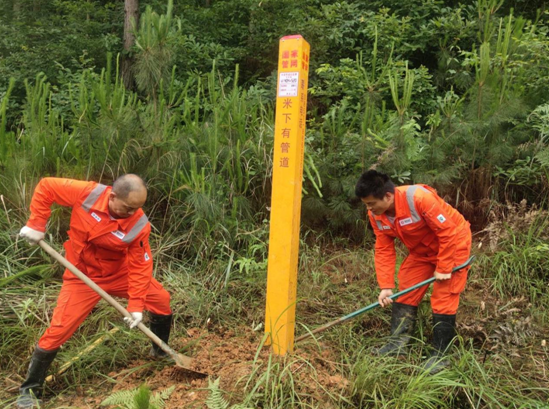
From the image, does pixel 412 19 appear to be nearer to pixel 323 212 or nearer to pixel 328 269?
pixel 323 212

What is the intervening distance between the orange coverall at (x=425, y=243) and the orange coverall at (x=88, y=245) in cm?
167

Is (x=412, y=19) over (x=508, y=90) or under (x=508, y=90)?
over

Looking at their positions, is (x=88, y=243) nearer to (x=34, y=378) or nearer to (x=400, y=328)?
(x=34, y=378)

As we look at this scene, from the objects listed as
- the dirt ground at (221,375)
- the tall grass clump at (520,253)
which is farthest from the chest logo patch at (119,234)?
the tall grass clump at (520,253)

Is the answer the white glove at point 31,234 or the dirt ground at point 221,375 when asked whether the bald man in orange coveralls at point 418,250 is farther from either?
the white glove at point 31,234

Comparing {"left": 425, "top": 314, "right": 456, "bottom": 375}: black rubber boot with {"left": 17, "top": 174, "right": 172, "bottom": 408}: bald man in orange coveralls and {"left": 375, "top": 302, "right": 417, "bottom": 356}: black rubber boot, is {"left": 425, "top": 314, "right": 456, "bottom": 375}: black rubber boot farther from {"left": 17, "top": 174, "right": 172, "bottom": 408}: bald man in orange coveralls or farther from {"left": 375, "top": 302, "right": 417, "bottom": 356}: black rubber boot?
{"left": 17, "top": 174, "right": 172, "bottom": 408}: bald man in orange coveralls

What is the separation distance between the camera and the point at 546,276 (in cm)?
384

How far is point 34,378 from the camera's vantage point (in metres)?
2.79

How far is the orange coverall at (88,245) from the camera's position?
9.11ft

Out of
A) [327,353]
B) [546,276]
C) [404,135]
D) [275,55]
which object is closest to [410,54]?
[275,55]

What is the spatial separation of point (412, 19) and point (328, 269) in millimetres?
4453

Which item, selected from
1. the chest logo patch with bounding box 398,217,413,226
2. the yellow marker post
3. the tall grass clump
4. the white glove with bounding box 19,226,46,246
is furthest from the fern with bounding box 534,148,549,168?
the white glove with bounding box 19,226,46,246

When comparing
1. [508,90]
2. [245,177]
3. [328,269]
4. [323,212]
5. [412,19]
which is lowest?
[328,269]

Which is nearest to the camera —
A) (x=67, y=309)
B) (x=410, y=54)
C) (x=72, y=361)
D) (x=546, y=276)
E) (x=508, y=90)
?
(x=67, y=309)
